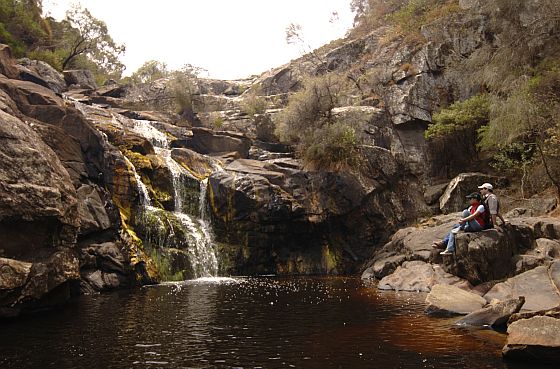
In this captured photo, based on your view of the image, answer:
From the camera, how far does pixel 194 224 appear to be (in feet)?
94.2

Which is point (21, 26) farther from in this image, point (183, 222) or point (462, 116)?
point (462, 116)

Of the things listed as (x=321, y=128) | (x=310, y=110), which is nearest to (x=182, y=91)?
(x=310, y=110)

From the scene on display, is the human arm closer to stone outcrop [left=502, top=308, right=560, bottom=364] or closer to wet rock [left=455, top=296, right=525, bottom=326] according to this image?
wet rock [left=455, top=296, right=525, bottom=326]

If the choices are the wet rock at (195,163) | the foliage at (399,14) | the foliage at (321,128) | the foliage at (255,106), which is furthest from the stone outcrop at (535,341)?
the foliage at (255,106)

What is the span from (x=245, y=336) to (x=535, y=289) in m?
8.64

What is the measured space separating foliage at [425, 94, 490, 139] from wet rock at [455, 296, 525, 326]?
77.5 ft

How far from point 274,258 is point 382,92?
19.2 m

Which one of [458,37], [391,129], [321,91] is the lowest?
[391,129]

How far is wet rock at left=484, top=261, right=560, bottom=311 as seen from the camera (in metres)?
12.1

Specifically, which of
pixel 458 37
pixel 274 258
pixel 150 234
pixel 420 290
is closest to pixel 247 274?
pixel 274 258

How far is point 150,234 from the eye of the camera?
2569cm

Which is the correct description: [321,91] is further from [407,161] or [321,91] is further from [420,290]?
[420,290]

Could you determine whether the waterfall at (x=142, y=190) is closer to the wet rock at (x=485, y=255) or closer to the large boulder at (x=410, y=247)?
the large boulder at (x=410, y=247)

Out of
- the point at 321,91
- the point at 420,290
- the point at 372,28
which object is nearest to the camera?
the point at 420,290
